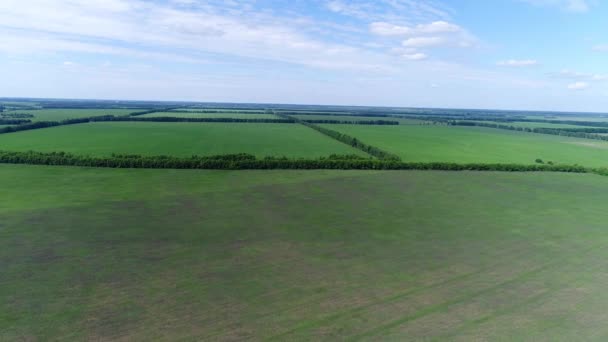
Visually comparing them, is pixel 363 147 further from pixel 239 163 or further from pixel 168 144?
pixel 168 144

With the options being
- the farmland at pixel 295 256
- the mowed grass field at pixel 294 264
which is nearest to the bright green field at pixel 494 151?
the farmland at pixel 295 256

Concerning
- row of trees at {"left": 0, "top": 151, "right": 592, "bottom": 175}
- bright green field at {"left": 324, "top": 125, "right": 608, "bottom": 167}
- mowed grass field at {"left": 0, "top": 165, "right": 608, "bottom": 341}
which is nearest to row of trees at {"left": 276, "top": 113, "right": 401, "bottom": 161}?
bright green field at {"left": 324, "top": 125, "right": 608, "bottom": 167}

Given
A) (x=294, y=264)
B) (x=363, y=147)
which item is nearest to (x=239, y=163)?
(x=294, y=264)

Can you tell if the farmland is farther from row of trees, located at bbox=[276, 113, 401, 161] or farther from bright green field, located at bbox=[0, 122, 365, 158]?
bright green field, located at bbox=[0, 122, 365, 158]

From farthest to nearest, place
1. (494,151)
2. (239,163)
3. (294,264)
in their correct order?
(494,151)
(239,163)
(294,264)

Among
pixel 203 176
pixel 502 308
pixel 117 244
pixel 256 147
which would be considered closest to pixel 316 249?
pixel 502 308
